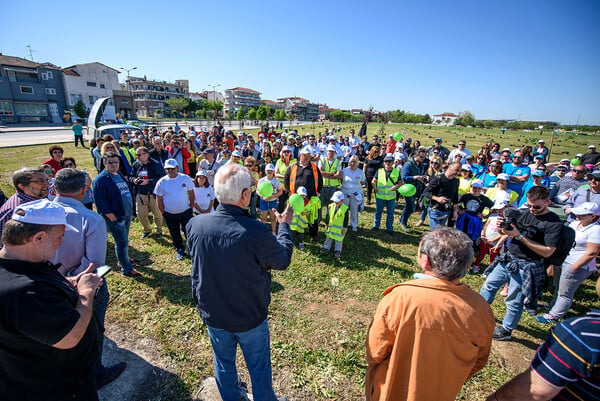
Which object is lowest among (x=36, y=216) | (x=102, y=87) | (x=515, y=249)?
(x=515, y=249)

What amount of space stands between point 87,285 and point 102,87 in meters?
65.8

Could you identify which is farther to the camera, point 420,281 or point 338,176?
point 338,176

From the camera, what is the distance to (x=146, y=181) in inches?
237

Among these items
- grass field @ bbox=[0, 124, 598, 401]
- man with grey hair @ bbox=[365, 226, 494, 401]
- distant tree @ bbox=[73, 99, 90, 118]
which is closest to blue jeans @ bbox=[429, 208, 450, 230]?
grass field @ bbox=[0, 124, 598, 401]

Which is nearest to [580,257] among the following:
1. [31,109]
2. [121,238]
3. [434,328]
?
[434,328]

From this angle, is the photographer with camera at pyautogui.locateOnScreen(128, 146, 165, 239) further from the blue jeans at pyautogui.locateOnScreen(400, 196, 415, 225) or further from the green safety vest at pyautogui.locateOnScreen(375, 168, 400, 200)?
the blue jeans at pyautogui.locateOnScreen(400, 196, 415, 225)

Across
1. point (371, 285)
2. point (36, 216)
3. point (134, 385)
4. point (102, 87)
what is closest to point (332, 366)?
point (371, 285)

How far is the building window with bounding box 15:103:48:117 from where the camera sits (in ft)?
137

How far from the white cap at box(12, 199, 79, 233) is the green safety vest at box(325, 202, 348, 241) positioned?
4585 mm

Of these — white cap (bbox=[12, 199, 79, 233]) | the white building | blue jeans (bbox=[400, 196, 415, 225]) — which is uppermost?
the white building

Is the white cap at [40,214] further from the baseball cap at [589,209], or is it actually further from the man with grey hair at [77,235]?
the baseball cap at [589,209]

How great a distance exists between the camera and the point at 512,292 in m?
3.49

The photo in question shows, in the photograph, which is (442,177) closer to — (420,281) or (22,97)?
(420,281)

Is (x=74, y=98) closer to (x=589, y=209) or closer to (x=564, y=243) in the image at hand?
(x=564, y=243)
